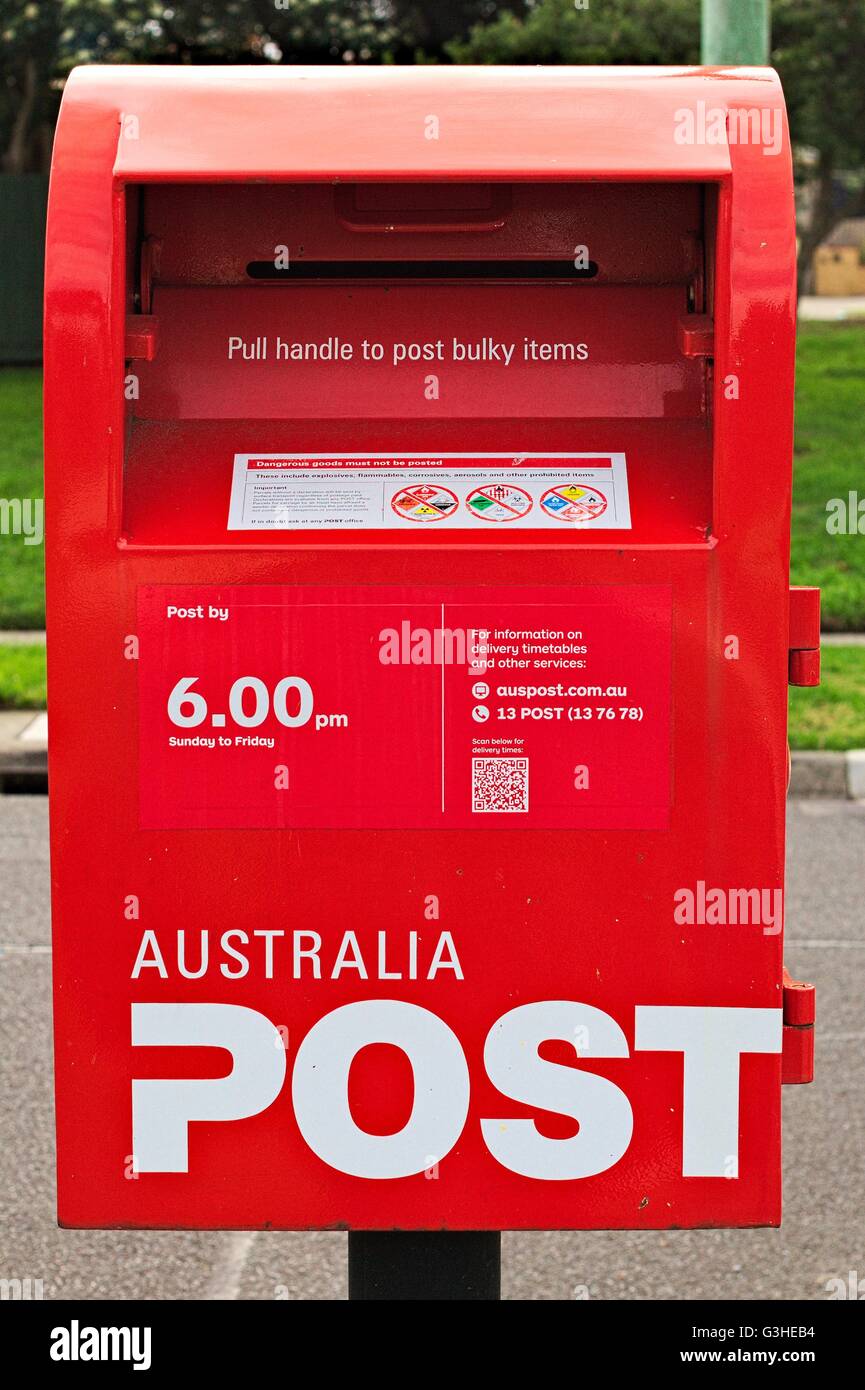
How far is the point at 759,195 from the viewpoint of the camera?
202 centimetres

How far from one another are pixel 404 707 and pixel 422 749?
0.05 m

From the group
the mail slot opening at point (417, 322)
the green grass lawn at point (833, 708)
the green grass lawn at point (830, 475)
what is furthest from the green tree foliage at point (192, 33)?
the mail slot opening at point (417, 322)

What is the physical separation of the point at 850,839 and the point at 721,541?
15.4ft

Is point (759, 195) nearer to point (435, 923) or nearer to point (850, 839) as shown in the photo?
point (435, 923)

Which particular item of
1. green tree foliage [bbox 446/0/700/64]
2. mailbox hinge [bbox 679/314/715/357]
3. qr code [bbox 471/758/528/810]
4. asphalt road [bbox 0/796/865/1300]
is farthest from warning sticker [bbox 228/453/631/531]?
green tree foliage [bbox 446/0/700/64]

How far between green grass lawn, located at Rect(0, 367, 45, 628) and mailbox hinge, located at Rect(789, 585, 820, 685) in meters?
5.88

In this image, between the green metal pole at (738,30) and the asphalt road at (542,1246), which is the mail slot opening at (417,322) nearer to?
the asphalt road at (542,1246)

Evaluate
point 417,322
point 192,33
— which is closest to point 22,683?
point 417,322

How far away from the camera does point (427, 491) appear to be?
2111mm

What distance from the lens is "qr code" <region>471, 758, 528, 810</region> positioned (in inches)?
81.0

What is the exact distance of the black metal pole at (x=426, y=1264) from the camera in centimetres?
226

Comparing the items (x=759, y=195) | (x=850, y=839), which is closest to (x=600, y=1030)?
(x=759, y=195)

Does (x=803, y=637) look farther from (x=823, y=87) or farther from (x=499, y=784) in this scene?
(x=823, y=87)

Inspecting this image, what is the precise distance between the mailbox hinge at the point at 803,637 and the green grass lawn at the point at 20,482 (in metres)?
5.88
